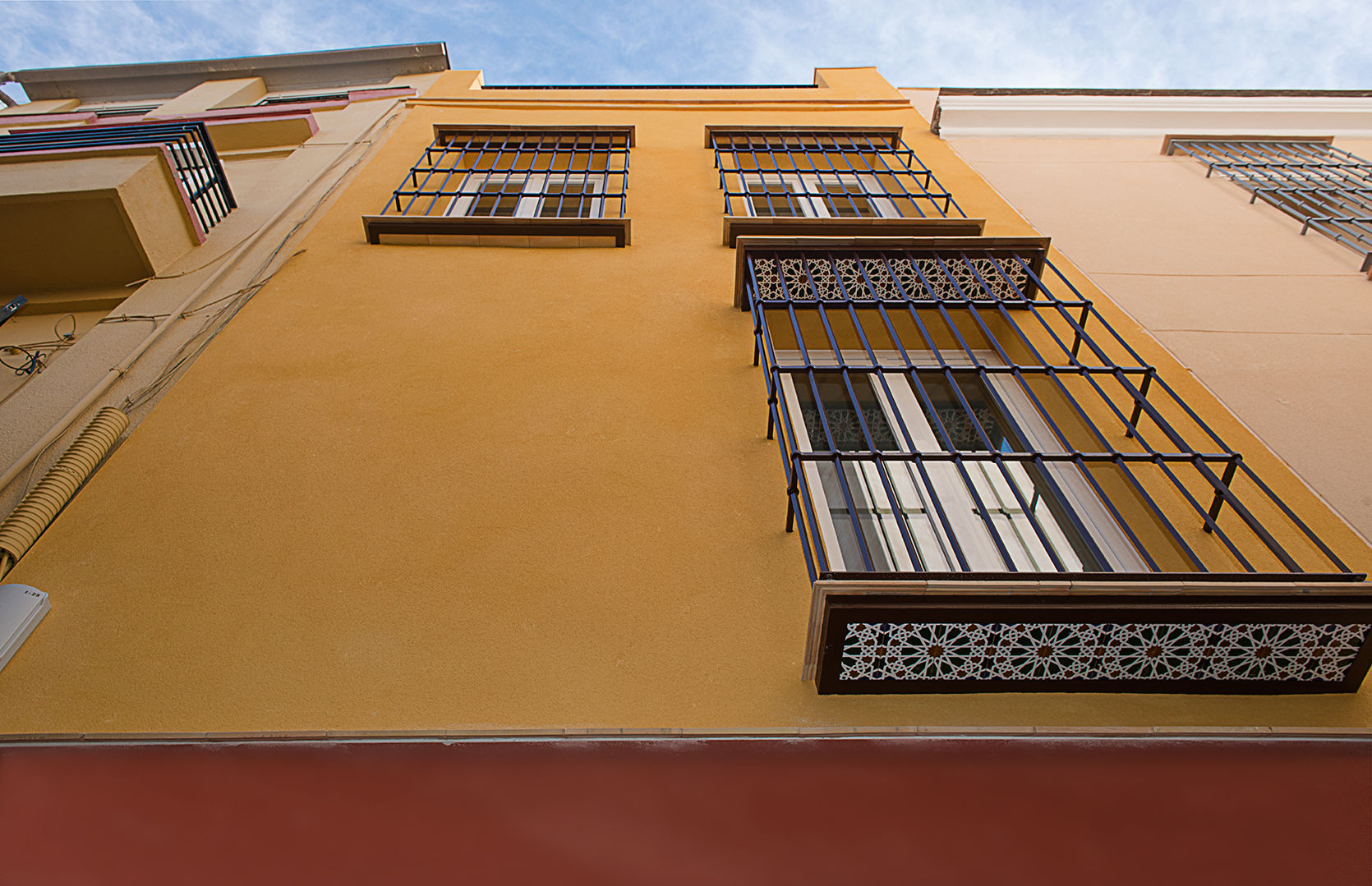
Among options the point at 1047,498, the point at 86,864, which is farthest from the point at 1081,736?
the point at 86,864

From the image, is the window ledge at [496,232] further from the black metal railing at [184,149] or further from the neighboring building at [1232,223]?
the neighboring building at [1232,223]

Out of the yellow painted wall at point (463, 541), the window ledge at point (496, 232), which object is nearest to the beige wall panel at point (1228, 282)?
the yellow painted wall at point (463, 541)

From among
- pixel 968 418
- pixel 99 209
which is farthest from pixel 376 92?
pixel 968 418

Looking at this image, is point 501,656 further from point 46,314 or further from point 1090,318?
point 46,314

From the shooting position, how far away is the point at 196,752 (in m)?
2.08

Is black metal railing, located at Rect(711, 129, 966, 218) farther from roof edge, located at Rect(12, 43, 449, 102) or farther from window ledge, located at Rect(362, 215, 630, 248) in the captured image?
roof edge, located at Rect(12, 43, 449, 102)

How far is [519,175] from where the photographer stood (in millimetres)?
6910

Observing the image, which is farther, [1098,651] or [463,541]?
[463,541]

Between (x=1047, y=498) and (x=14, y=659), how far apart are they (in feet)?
13.4

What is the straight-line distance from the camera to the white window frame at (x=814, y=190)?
5.86m

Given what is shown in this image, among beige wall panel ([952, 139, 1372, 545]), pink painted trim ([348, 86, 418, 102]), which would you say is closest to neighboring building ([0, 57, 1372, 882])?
beige wall panel ([952, 139, 1372, 545])

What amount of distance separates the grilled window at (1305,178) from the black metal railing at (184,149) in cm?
821

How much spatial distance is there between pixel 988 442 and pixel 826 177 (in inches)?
182

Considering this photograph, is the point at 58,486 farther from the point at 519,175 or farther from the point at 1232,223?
the point at 1232,223
